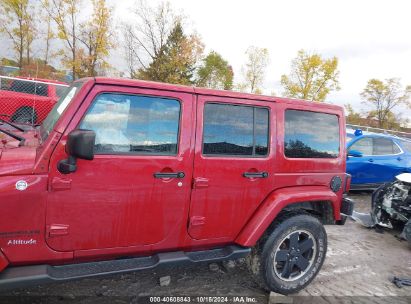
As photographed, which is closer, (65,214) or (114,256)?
(65,214)

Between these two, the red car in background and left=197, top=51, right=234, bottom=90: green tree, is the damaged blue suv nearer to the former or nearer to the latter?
the red car in background

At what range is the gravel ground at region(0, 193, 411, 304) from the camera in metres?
3.32

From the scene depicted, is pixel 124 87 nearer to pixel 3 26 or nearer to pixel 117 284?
pixel 117 284

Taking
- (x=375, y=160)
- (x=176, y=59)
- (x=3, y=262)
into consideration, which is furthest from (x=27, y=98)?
(x=176, y=59)

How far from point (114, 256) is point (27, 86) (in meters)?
8.49

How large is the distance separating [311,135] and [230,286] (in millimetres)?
1906

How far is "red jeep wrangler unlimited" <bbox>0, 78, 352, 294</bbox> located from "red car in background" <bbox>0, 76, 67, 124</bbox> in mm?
6958

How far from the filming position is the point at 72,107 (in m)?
2.66

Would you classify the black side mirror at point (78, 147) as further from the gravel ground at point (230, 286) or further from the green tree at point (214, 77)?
the green tree at point (214, 77)

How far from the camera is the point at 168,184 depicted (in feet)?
9.65

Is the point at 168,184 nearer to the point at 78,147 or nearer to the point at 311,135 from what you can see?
the point at 78,147

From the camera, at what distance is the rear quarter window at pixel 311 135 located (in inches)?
141

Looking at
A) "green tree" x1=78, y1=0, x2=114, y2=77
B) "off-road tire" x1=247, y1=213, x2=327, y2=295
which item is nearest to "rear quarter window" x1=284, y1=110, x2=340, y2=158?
"off-road tire" x1=247, y1=213, x2=327, y2=295

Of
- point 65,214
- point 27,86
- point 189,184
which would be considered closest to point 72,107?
point 65,214
